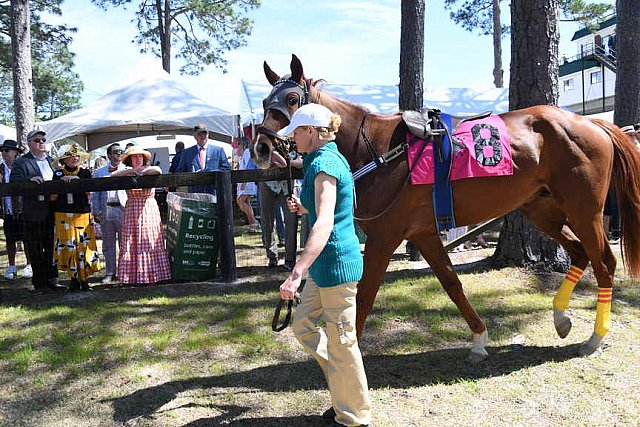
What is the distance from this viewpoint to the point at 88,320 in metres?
5.44

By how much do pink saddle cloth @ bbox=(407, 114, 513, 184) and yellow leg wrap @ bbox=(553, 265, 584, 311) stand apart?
115cm

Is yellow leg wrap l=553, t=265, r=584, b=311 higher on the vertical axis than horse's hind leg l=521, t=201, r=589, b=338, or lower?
lower

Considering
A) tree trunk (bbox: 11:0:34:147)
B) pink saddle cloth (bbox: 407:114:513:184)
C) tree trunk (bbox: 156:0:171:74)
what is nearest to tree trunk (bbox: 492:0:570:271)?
pink saddle cloth (bbox: 407:114:513:184)

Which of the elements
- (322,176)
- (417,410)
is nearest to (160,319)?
(417,410)

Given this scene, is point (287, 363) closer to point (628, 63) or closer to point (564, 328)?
point (564, 328)

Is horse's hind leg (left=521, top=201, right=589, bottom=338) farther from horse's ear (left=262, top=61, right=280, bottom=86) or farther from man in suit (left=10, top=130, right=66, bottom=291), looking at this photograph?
man in suit (left=10, top=130, right=66, bottom=291)

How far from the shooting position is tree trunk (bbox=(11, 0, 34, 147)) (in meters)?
13.4

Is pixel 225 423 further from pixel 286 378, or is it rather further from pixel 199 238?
pixel 199 238

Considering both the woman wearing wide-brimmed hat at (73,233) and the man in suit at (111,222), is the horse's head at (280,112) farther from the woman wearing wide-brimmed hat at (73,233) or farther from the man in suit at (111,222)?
the man in suit at (111,222)

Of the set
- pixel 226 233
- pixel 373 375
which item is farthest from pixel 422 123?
pixel 226 233

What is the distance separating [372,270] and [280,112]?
1.26m

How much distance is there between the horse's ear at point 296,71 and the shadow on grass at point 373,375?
7.15ft

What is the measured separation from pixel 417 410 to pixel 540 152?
2.33m

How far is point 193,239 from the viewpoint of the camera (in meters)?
6.94
